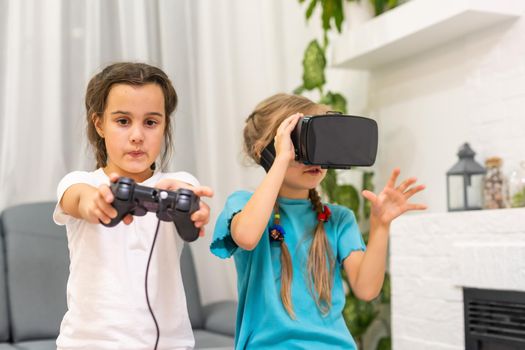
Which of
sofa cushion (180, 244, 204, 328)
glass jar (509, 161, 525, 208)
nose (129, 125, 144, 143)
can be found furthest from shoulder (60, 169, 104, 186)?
glass jar (509, 161, 525, 208)

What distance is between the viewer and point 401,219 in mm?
2568

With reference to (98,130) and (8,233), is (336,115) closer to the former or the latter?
(98,130)

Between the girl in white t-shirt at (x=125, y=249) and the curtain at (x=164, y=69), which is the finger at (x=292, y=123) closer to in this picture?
the girl in white t-shirt at (x=125, y=249)

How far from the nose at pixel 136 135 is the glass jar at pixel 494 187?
58.2 inches

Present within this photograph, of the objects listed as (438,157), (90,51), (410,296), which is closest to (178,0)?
(90,51)

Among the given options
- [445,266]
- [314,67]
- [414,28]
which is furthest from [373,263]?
[314,67]

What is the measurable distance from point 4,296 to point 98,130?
1.06m

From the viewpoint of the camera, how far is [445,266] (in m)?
2.40

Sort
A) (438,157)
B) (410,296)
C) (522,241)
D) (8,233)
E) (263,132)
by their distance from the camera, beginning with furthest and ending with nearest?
(438,157), (410,296), (8,233), (522,241), (263,132)

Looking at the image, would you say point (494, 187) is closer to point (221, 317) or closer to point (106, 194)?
point (221, 317)

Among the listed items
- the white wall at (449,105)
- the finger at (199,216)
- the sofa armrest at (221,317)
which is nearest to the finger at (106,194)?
the finger at (199,216)

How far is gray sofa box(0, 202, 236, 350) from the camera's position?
221 cm

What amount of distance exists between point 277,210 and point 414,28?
1.34 meters


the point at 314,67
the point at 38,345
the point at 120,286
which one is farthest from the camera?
the point at 314,67
